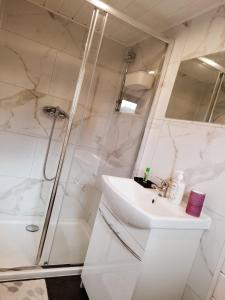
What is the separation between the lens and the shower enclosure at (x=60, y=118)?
186 cm

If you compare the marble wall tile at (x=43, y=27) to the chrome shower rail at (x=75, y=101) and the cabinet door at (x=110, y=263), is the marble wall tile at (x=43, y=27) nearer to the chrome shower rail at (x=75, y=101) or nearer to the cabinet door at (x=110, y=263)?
the chrome shower rail at (x=75, y=101)

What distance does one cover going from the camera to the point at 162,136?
5.77 ft

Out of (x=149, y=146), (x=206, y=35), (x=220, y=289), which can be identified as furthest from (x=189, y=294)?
(x=206, y=35)

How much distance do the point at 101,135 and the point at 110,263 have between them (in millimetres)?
1283

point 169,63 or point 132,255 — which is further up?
point 169,63

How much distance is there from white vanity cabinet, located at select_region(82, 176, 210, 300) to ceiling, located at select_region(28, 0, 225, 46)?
4.15ft

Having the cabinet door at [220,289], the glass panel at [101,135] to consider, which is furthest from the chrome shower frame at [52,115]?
the cabinet door at [220,289]

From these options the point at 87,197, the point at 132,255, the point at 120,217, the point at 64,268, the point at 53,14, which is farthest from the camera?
the point at 87,197

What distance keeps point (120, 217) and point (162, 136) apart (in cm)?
78

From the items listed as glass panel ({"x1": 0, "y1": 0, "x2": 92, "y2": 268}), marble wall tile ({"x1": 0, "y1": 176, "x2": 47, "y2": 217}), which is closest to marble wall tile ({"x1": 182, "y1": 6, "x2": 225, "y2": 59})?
glass panel ({"x1": 0, "y1": 0, "x2": 92, "y2": 268})

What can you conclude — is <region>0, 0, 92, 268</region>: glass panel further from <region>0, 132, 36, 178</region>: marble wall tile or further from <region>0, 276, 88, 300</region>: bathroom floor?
<region>0, 276, 88, 300</region>: bathroom floor

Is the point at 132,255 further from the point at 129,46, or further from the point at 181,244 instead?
the point at 129,46

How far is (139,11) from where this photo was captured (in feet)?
5.84

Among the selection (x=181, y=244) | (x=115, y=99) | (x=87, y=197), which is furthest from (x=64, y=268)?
(x=115, y=99)
